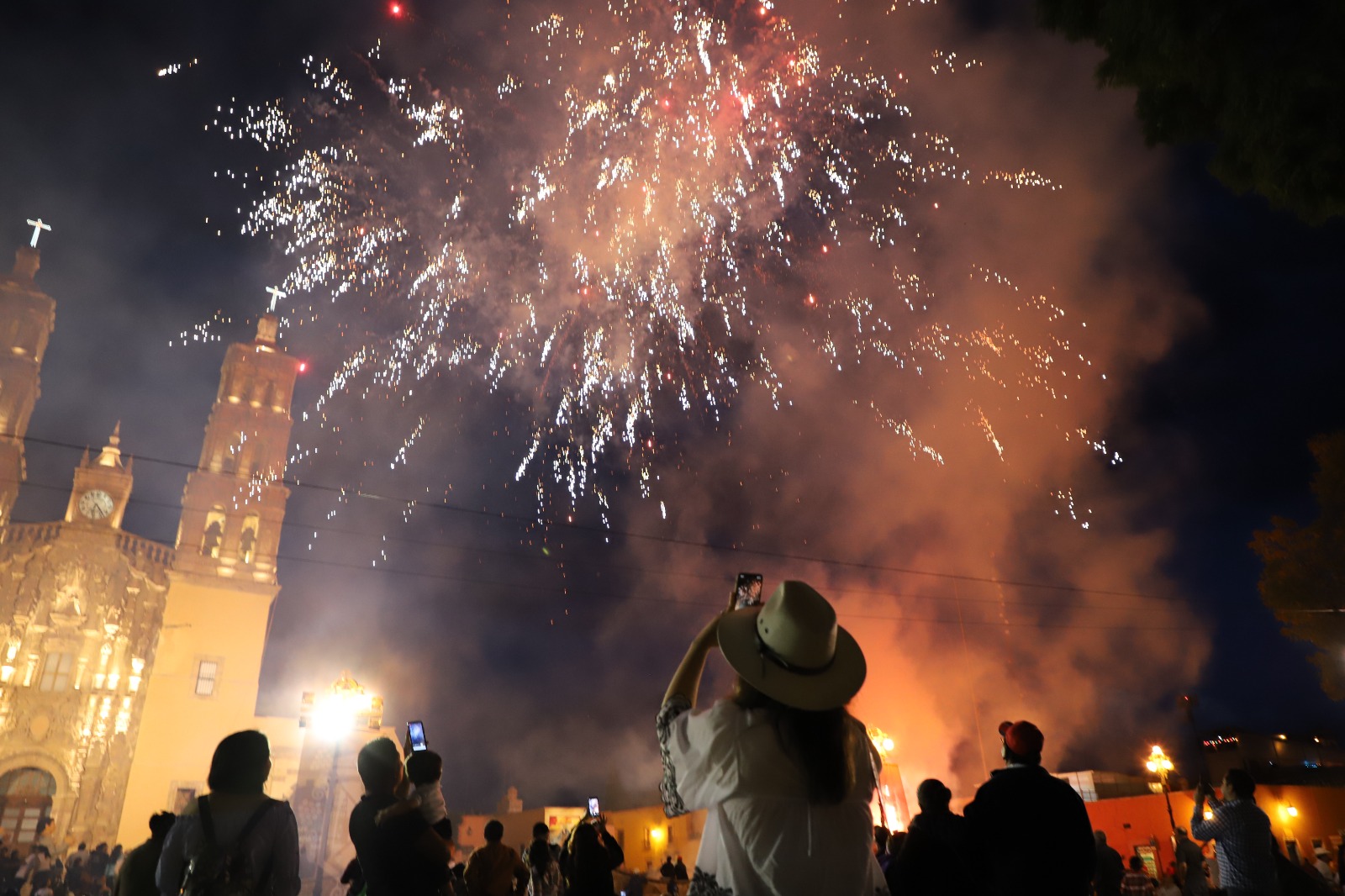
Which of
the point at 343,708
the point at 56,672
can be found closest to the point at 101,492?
the point at 56,672

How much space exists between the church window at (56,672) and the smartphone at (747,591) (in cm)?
3846

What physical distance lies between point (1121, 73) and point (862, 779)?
6.00m

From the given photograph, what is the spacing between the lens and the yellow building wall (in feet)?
105

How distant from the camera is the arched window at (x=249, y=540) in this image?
38.6 meters

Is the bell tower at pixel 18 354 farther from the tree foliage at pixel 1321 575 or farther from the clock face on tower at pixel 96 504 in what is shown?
the tree foliage at pixel 1321 575

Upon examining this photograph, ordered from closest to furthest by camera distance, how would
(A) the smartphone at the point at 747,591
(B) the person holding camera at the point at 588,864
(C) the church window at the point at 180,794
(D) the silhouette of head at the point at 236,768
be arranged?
(A) the smartphone at the point at 747,591 → (D) the silhouette of head at the point at 236,768 → (B) the person holding camera at the point at 588,864 → (C) the church window at the point at 180,794

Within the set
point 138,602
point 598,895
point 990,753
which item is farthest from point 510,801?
point 598,895

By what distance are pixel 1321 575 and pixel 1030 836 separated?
24101mm

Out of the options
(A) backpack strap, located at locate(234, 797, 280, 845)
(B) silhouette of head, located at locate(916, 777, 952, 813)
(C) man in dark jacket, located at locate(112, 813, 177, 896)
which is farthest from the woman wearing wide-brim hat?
(C) man in dark jacket, located at locate(112, 813, 177, 896)

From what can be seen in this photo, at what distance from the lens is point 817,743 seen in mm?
2199

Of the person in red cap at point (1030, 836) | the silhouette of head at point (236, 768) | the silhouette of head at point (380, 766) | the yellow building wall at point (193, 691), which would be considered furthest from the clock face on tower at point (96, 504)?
the person in red cap at point (1030, 836)

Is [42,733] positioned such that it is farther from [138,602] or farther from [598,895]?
[598,895]

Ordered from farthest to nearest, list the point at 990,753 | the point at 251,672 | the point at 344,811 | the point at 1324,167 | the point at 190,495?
1. the point at 190,495
2. the point at 251,672
3. the point at 344,811
4. the point at 990,753
5. the point at 1324,167

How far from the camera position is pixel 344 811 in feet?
111
